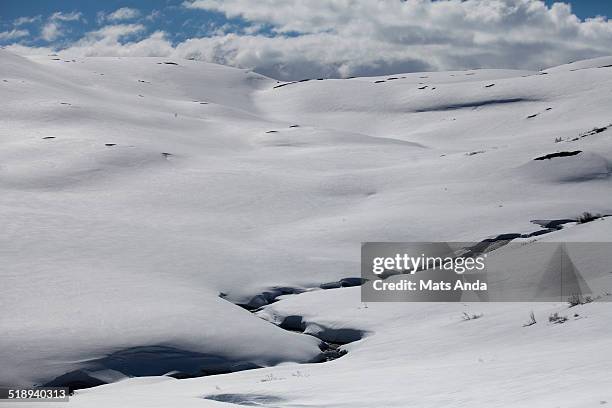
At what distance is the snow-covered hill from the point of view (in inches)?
419

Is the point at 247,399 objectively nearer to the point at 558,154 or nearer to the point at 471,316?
the point at 471,316

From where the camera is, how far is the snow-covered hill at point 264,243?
1065 cm

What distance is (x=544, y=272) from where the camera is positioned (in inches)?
605

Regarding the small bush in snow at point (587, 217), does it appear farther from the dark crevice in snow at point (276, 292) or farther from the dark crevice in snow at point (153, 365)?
the dark crevice in snow at point (153, 365)

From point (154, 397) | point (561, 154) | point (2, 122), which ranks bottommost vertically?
point (154, 397)

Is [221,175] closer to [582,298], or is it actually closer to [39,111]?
[39,111]

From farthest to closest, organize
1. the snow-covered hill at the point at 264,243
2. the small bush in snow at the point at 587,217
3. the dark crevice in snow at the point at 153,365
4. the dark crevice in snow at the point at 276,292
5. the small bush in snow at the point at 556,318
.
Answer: the small bush in snow at the point at 587,217, the dark crevice in snow at the point at 276,292, the dark crevice in snow at the point at 153,365, the small bush in snow at the point at 556,318, the snow-covered hill at the point at 264,243

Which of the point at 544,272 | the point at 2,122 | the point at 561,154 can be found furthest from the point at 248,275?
the point at 2,122

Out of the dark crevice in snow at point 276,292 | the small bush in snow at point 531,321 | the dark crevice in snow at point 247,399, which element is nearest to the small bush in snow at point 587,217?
the dark crevice in snow at point 276,292

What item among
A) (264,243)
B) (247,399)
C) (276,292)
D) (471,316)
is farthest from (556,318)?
(264,243)

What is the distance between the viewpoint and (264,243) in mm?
22766

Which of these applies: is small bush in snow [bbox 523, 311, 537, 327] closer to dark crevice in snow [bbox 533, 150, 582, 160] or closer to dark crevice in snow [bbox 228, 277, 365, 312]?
dark crevice in snow [bbox 228, 277, 365, 312]

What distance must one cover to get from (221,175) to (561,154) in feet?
46.4

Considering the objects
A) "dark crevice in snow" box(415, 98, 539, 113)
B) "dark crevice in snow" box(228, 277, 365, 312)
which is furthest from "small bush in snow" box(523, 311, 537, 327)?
"dark crevice in snow" box(415, 98, 539, 113)
